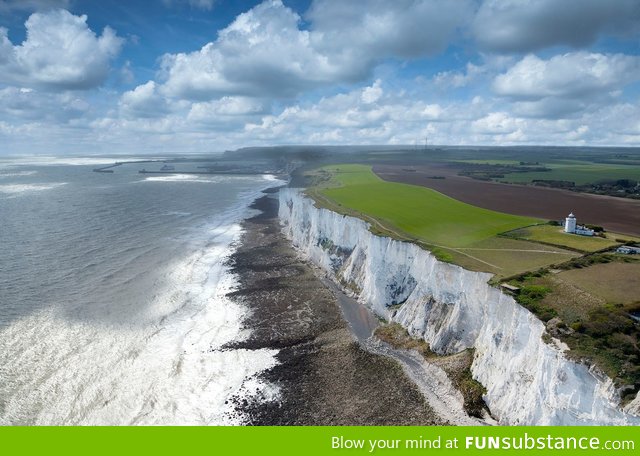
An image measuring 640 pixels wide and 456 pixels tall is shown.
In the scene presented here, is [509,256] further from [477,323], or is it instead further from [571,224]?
[571,224]

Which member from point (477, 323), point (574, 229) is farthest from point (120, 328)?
point (574, 229)

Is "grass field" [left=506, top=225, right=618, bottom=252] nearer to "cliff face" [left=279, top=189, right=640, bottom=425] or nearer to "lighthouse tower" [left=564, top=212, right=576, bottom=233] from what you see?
"lighthouse tower" [left=564, top=212, right=576, bottom=233]

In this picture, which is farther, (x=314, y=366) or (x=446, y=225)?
(x=446, y=225)

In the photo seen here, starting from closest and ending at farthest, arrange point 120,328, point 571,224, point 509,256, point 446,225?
point 509,256
point 120,328
point 571,224
point 446,225

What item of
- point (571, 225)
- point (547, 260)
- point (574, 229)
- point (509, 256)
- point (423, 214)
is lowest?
point (509, 256)

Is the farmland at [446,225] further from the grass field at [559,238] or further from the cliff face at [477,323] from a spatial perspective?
the cliff face at [477,323]

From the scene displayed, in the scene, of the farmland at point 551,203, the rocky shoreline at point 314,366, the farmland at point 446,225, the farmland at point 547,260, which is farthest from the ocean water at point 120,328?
the farmland at point 551,203

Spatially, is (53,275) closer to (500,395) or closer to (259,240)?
(259,240)
